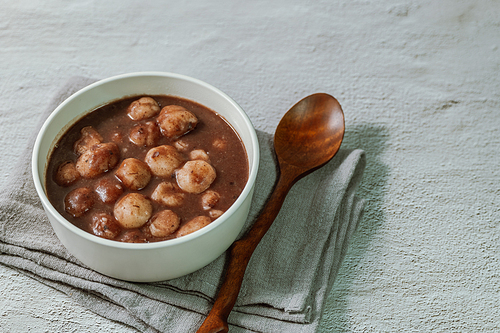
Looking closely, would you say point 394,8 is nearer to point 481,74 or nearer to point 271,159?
point 481,74

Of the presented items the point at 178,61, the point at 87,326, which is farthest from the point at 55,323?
the point at 178,61

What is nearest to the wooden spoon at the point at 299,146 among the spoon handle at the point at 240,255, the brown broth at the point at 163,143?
the spoon handle at the point at 240,255

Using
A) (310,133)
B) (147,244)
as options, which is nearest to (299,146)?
(310,133)

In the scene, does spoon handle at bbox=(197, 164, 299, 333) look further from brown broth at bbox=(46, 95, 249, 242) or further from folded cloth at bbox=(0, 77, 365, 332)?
brown broth at bbox=(46, 95, 249, 242)

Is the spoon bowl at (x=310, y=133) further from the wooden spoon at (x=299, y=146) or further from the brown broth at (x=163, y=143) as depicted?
the brown broth at (x=163, y=143)

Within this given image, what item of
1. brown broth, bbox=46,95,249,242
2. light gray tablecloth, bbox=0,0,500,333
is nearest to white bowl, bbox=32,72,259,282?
brown broth, bbox=46,95,249,242

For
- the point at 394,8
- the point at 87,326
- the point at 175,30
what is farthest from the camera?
the point at 394,8
